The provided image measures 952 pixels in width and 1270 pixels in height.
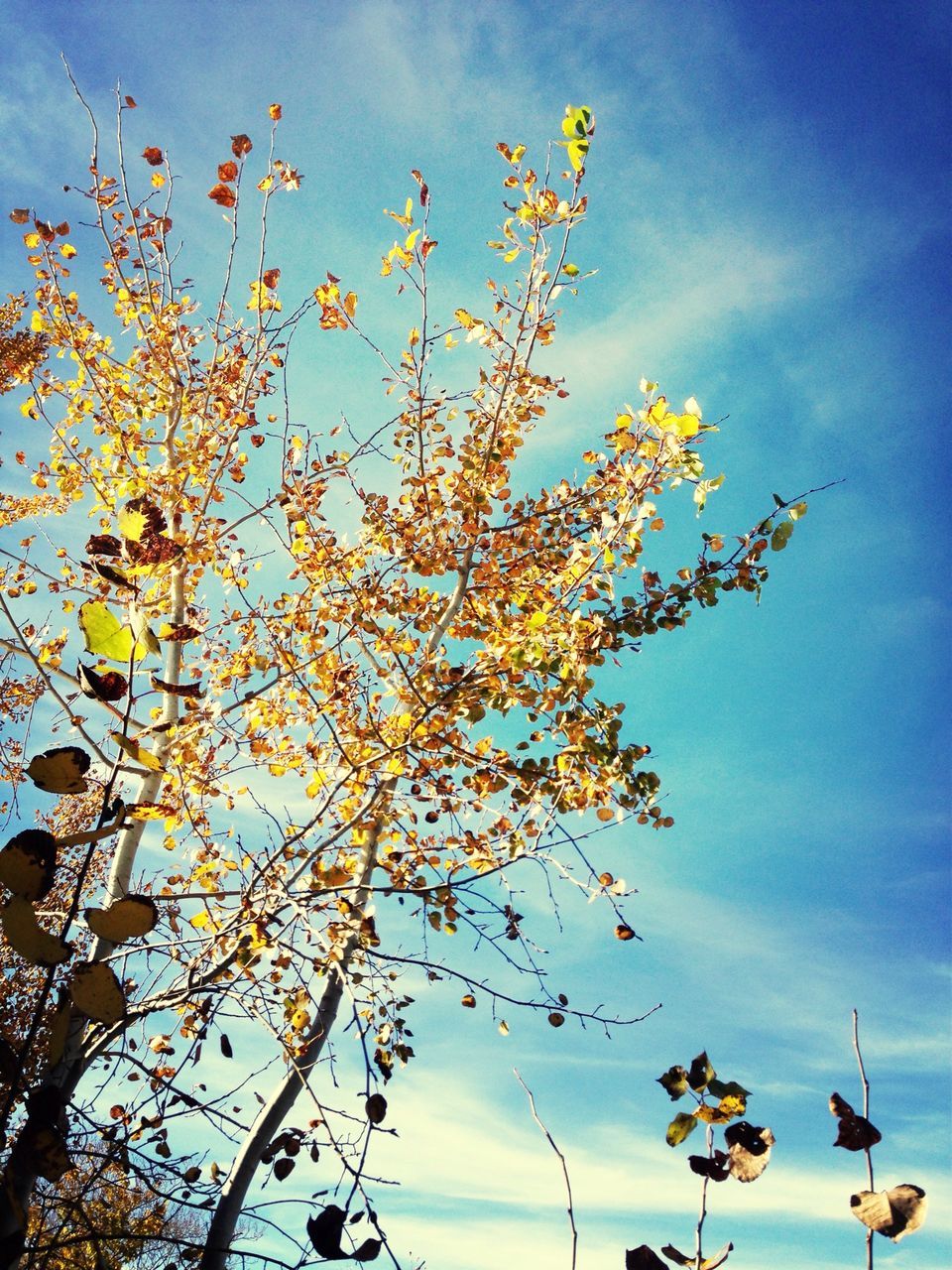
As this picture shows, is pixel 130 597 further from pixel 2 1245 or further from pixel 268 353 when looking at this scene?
pixel 268 353

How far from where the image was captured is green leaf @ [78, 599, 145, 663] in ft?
3.17

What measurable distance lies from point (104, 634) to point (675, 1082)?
107 centimetres

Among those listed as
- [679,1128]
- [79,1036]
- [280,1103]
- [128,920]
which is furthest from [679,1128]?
[79,1036]

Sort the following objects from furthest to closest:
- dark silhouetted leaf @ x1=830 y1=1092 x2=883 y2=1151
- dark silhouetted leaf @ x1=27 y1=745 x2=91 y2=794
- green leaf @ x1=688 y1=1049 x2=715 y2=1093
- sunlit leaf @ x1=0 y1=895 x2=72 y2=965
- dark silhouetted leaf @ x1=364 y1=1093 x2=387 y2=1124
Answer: dark silhouetted leaf @ x1=364 y1=1093 x2=387 y2=1124
green leaf @ x1=688 y1=1049 x2=715 y2=1093
dark silhouetted leaf @ x1=830 y1=1092 x2=883 y2=1151
dark silhouetted leaf @ x1=27 y1=745 x2=91 y2=794
sunlit leaf @ x1=0 y1=895 x2=72 y2=965

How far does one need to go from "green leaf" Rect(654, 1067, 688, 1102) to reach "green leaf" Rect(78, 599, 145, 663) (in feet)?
3.31

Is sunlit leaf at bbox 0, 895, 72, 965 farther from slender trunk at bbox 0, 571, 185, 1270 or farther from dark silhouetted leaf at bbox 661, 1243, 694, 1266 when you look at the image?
dark silhouetted leaf at bbox 661, 1243, 694, 1266

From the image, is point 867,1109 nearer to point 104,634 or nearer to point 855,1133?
point 855,1133

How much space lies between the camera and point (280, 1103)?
361cm

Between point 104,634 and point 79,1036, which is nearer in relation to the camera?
point 104,634

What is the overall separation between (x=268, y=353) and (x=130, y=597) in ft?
16.4

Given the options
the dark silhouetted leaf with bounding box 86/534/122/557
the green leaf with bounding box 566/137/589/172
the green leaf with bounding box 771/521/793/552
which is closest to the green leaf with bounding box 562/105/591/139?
the green leaf with bounding box 566/137/589/172

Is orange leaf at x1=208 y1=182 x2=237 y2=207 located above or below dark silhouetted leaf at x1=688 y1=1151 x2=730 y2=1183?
above

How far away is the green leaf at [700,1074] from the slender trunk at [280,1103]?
1931mm

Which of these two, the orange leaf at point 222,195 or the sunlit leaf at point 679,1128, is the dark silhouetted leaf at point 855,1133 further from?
the orange leaf at point 222,195
